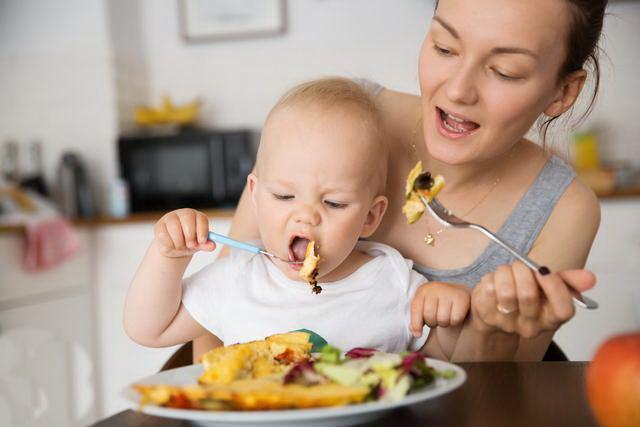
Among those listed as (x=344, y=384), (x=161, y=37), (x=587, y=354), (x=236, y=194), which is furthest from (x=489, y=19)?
(x=161, y=37)

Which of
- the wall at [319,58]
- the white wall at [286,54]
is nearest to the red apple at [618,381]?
the wall at [319,58]

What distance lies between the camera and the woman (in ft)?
3.18

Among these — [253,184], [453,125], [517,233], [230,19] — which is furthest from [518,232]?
[230,19]

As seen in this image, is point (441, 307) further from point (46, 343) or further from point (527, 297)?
point (46, 343)

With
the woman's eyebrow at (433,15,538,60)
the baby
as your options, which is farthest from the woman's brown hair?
the baby

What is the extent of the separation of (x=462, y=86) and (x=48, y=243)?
2303mm

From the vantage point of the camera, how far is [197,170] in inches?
140

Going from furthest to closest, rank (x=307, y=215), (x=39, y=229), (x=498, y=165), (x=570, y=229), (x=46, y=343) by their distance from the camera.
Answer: (x=46, y=343) → (x=39, y=229) → (x=498, y=165) → (x=570, y=229) → (x=307, y=215)

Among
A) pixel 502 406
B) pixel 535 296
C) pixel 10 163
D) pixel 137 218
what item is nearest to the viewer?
pixel 502 406

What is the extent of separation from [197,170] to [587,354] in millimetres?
1790

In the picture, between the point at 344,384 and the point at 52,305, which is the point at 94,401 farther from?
the point at 344,384

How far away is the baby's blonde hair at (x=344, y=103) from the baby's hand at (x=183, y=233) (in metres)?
0.23

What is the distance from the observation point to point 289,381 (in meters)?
0.72

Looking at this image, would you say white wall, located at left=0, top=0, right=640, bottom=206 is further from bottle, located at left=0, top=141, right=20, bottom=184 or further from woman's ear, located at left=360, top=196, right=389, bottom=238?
woman's ear, located at left=360, top=196, right=389, bottom=238
